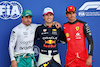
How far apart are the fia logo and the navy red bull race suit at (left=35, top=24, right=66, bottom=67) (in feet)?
2.62

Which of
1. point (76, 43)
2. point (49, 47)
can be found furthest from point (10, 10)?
point (76, 43)

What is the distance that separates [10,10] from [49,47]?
1252mm

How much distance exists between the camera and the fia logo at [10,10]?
2693mm

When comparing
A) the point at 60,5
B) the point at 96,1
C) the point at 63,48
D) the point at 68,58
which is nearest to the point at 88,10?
the point at 96,1

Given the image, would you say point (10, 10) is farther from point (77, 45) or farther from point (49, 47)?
point (77, 45)

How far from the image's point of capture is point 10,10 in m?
2.71

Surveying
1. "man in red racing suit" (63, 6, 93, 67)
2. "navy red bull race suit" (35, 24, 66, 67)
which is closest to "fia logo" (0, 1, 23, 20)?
"navy red bull race suit" (35, 24, 66, 67)

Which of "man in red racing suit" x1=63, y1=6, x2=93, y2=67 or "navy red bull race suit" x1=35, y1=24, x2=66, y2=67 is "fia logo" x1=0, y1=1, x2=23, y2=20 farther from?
"man in red racing suit" x1=63, y1=6, x2=93, y2=67

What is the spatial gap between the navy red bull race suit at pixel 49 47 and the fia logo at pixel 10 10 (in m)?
0.80

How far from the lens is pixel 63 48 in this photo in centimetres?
281

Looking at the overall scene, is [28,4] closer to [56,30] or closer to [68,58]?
[56,30]

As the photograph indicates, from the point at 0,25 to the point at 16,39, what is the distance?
30.1 inches

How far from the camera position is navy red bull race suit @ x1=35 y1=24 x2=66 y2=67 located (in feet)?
6.95

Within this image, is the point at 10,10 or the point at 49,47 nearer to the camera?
the point at 49,47
